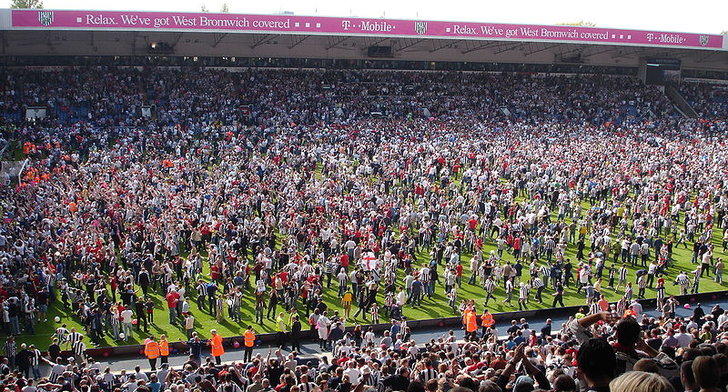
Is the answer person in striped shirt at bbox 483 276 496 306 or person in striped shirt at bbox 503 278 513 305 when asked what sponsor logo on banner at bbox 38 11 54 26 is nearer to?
person in striped shirt at bbox 483 276 496 306

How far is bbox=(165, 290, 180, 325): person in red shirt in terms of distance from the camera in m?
19.0

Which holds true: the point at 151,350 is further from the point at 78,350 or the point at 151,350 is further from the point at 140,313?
the point at 140,313

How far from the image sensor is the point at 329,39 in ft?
170

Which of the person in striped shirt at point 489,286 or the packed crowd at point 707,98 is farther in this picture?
the packed crowd at point 707,98

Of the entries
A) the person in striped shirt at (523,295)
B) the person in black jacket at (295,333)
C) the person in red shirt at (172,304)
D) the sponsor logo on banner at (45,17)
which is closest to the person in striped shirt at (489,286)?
the person in striped shirt at (523,295)

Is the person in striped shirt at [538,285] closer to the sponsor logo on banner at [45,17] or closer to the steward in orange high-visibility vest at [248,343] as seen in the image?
the steward in orange high-visibility vest at [248,343]

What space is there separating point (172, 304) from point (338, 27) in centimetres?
3021

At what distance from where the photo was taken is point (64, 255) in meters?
21.1

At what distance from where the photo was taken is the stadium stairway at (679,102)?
5291 centimetres

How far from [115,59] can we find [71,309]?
3135 cm

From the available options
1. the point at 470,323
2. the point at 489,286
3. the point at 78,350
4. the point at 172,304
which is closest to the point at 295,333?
the point at 172,304

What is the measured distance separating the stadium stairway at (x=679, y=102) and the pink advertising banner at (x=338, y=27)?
416 cm

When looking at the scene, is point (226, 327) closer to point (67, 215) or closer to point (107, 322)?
point (107, 322)

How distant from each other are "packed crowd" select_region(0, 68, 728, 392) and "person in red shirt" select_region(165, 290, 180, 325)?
5cm
